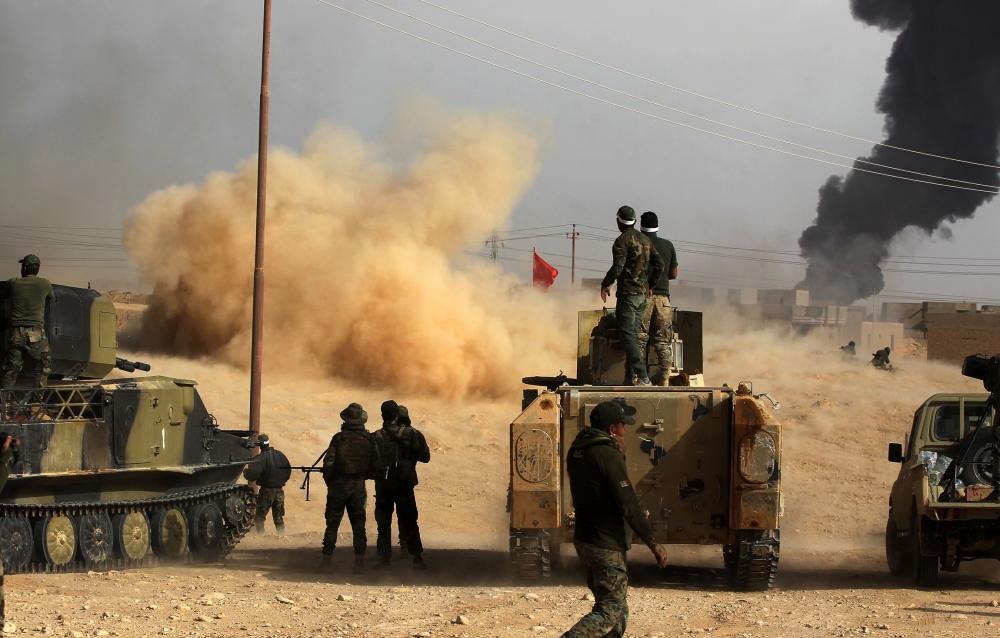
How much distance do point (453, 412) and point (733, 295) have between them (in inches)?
1564

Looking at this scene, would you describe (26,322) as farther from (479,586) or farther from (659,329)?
(659,329)

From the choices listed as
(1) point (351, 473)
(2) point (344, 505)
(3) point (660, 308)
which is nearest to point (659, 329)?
(3) point (660, 308)

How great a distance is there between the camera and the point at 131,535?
12.9m

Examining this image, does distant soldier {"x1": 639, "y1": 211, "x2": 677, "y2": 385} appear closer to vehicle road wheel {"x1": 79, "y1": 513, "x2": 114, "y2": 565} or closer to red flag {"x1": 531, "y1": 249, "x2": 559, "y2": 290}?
vehicle road wheel {"x1": 79, "y1": 513, "x2": 114, "y2": 565}

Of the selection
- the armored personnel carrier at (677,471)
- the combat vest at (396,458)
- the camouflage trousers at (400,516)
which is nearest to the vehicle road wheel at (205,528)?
the camouflage trousers at (400,516)

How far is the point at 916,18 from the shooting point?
182ft

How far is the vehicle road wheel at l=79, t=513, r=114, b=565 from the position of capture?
40.3 feet

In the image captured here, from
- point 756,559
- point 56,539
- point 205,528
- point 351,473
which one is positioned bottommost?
point 205,528

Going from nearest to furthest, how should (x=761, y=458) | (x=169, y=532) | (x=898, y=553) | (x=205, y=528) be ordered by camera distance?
(x=761, y=458)
(x=898, y=553)
(x=169, y=532)
(x=205, y=528)

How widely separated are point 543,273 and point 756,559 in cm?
3034

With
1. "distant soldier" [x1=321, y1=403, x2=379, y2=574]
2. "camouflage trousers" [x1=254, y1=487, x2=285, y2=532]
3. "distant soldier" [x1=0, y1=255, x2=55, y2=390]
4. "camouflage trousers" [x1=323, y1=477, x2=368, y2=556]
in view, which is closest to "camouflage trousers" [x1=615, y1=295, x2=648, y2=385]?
"distant soldier" [x1=321, y1=403, x2=379, y2=574]

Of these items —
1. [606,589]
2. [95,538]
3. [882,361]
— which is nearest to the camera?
[606,589]

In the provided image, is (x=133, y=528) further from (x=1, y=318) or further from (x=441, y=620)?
(x=441, y=620)

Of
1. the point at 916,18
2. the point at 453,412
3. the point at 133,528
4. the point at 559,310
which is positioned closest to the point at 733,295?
the point at 916,18
